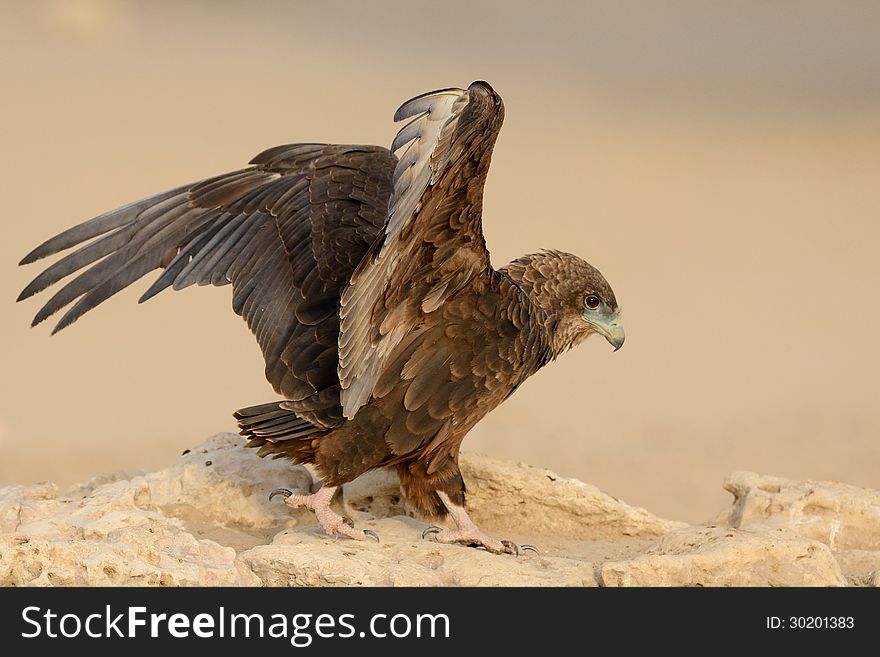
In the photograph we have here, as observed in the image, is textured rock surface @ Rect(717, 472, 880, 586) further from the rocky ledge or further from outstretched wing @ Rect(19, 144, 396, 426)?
outstretched wing @ Rect(19, 144, 396, 426)

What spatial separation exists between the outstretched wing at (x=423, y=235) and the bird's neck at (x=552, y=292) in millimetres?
602

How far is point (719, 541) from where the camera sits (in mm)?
4789

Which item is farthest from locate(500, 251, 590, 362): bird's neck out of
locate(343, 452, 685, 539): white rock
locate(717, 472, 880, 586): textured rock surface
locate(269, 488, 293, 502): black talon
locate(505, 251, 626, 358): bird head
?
locate(269, 488, 293, 502): black talon

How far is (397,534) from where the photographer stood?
550 centimetres

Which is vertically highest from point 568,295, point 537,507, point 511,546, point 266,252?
point 266,252

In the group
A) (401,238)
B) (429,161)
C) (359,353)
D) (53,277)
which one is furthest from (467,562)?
(53,277)

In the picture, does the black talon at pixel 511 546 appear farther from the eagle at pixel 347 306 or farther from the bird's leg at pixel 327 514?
the bird's leg at pixel 327 514

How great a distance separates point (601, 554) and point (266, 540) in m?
1.56

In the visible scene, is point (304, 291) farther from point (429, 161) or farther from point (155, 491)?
point (429, 161)

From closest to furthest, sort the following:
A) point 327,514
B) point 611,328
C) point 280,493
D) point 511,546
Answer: point 327,514, point 511,546, point 280,493, point 611,328

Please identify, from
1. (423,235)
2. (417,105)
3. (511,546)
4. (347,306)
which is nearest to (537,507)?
(511,546)

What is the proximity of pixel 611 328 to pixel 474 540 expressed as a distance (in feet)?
4.05

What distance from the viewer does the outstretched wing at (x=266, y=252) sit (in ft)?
18.0

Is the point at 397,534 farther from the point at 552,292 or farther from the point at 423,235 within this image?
the point at 423,235
